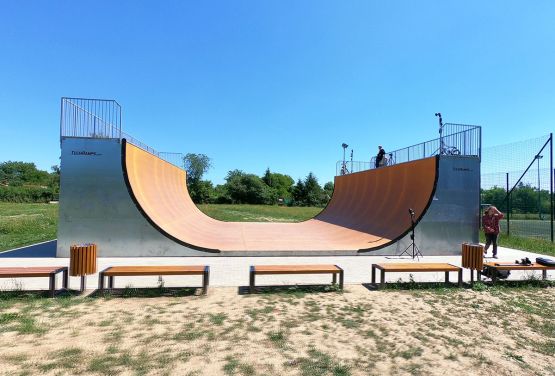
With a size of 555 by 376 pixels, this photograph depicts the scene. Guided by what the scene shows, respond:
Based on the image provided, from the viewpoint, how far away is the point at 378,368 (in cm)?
311

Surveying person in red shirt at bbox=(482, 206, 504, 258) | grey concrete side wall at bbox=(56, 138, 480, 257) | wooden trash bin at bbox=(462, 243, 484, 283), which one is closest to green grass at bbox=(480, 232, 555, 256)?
person in red shirt at bbox=(482, 206, 504, 258)

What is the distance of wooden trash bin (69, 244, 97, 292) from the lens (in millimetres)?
5543

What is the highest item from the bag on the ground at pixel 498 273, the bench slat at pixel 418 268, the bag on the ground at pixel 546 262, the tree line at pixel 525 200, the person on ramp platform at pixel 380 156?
the person on ramp platform at pixel 380 156

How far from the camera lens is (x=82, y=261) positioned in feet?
18.3

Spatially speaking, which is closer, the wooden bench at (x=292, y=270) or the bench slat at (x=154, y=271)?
the bench slat at (x=154, y=271)

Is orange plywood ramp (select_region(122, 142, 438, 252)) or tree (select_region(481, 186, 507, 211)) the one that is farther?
tree (select_region(481, 186, 507, 211))

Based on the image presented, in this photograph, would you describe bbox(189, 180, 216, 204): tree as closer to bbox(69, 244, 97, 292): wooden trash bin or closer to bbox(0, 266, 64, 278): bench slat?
bbox(69, 244, 97, 292): wooden trash bin

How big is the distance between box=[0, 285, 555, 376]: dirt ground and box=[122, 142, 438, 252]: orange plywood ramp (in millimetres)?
4639

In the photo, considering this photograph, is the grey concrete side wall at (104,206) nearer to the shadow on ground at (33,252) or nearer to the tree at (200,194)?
the shadow on ground at (33,252)

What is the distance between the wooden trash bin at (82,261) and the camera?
554 cm


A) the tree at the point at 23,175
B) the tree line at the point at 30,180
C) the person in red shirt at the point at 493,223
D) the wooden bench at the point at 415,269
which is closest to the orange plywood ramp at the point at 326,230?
the person in red shirt at the point at 493,223

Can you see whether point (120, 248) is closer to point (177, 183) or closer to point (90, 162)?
point (90, 162)

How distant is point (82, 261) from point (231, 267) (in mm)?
3188

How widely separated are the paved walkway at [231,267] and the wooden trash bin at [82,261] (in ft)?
1.04
